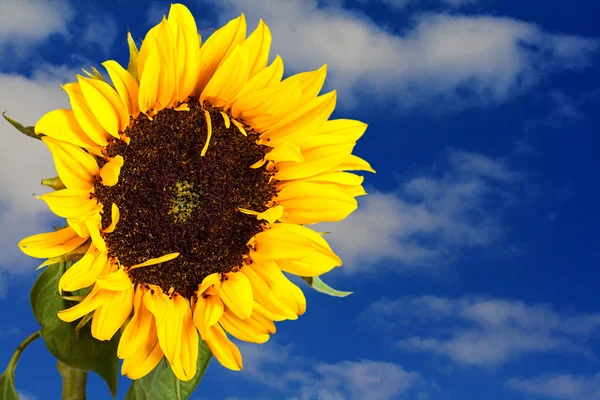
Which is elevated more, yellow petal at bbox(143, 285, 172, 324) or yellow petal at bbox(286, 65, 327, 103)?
yellow petal at bbox(286, 65, 327, 103)

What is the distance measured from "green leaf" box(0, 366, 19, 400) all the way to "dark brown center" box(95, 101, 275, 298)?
80 cm

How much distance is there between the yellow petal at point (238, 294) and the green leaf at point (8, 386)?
973mm

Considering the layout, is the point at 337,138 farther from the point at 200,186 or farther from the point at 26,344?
the point at 26,344

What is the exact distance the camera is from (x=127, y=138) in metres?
3.15

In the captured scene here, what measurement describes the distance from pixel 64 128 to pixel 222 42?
2.03 feet

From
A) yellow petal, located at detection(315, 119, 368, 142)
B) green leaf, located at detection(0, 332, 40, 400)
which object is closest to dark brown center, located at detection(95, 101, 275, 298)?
yellow petal, located at detection(315, 119, 368, 142)

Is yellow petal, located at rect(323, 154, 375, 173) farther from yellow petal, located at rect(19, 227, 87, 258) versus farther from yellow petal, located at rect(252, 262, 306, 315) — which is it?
yellow petal, located at rect(19, 227, 87, 258)

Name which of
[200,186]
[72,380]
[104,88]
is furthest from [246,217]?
[72,380]

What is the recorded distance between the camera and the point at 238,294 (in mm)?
3326

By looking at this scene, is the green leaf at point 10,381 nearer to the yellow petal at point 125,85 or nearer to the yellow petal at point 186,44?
the yellow petal at point 125,85

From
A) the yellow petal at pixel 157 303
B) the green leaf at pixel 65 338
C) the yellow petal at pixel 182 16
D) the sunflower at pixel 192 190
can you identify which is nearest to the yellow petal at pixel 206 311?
the sunflower at pixel 192 190

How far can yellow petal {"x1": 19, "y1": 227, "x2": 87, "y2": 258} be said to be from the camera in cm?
304

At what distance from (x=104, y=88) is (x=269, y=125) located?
2.05ft

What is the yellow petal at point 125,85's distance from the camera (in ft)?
9.98
